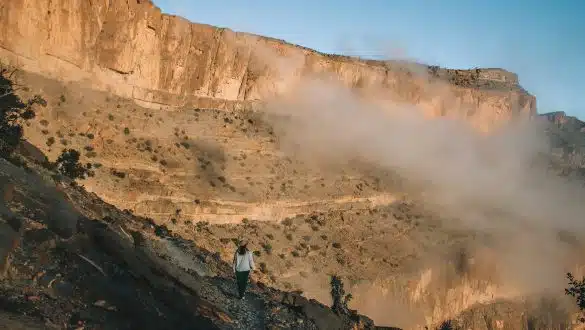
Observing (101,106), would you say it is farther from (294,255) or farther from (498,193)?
(498,193)

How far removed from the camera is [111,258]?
10.1 metres

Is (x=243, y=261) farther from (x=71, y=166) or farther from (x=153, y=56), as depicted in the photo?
(x=153, y=56)

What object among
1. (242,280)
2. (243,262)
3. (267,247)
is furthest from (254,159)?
(243,262)

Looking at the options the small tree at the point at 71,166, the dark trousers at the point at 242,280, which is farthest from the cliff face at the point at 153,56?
the dark trousers at the point at 242,280

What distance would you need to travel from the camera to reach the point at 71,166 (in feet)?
80.9

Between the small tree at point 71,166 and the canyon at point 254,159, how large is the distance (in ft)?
2.13

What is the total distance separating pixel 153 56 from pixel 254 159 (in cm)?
1098

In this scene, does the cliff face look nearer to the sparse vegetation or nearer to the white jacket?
the sparse vegetation

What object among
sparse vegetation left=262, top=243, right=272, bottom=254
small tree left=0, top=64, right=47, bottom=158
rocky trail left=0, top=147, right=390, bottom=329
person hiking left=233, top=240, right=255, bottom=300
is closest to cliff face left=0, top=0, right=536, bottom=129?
small tree left=0, top=64, right=47, bottom=158

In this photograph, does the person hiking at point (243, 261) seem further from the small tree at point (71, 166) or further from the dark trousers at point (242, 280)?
the small tree at point (71, 166)

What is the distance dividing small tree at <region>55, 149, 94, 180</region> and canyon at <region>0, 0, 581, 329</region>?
25.6 inches

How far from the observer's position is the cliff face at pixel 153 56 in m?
31.9

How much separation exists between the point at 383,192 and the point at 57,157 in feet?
87.1

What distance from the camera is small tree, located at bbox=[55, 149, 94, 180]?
80.2ft
